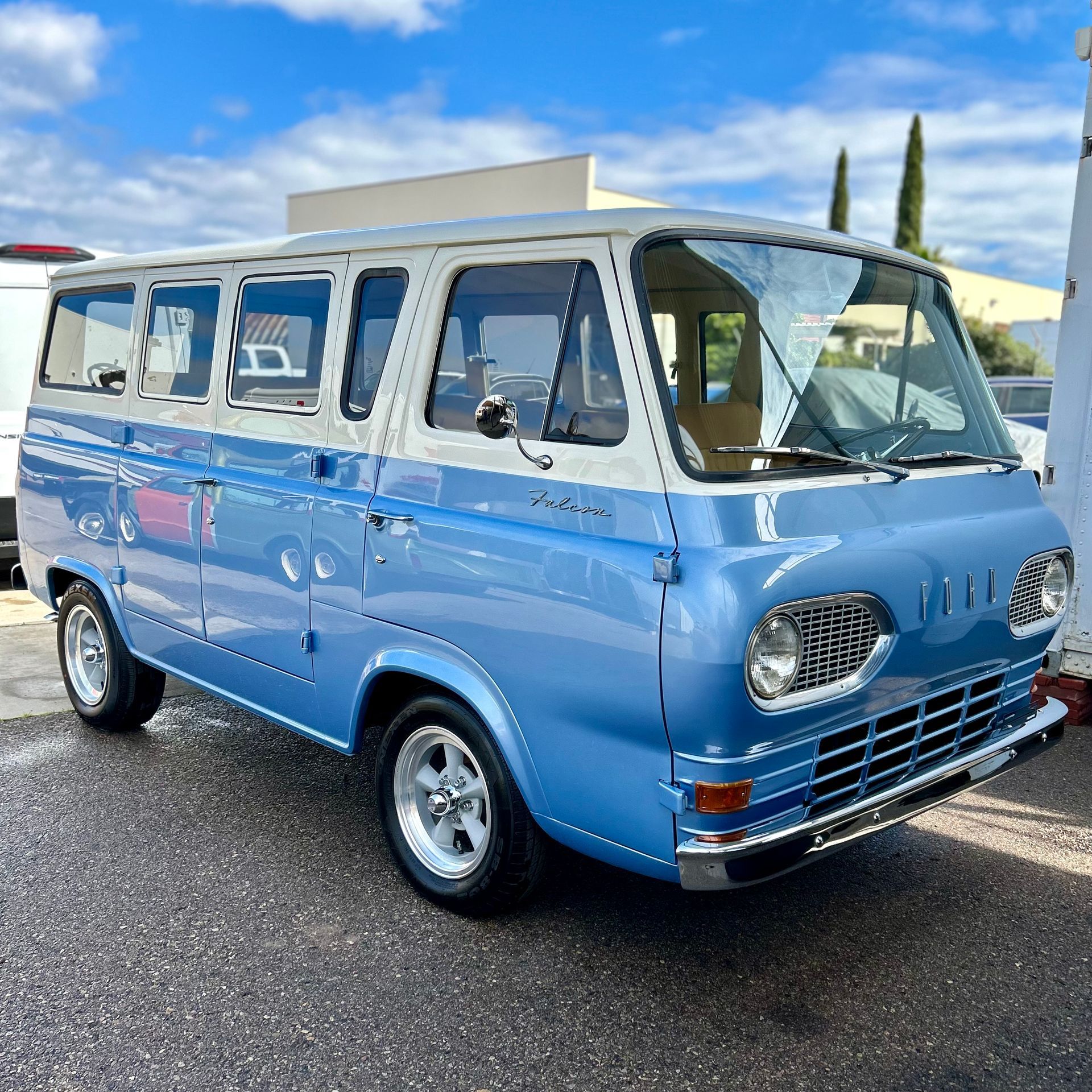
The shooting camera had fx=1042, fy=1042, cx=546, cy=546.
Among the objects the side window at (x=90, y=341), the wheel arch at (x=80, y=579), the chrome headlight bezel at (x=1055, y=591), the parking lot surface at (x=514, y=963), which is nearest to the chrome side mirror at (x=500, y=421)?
the parking lot surface at (x=514, y=963)

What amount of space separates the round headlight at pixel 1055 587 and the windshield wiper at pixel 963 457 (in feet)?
1.18

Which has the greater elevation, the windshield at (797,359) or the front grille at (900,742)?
the windshield at (797,359)

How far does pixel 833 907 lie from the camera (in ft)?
11.9

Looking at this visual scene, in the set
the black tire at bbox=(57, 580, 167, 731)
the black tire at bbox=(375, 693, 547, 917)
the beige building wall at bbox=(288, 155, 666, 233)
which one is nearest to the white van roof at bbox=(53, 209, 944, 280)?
the black tire at bbox=(375, 693, 547, 917)

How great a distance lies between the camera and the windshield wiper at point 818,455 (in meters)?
2.94

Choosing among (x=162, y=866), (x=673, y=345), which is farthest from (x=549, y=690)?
(x=162, y=866)

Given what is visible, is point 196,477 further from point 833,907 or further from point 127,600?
point 833,907

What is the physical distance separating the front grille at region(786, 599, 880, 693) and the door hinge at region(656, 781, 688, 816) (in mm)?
393

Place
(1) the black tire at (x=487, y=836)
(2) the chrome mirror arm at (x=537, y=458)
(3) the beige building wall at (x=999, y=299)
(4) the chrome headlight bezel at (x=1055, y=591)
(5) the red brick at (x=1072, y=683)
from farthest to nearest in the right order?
1. (3) the beige building wall at (x=999, y=299)
2. (5) the red brick at (x=1072, y=683)
3. (4) the chrome headlight bezel at (x=1055, y=591)
4. (1) the black tire at (x=487, y=836)
5. (2) the chrome mirror arm at (x=537, y=458)

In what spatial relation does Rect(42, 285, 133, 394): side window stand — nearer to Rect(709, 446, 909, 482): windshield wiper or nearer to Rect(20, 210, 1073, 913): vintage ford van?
Rect(20, 210, 1073, 913): vintage ford van

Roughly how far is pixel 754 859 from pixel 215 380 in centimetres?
287

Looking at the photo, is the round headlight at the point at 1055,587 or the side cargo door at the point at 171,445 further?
the side cargo door at the point at 171,445

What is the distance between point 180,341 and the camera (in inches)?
178

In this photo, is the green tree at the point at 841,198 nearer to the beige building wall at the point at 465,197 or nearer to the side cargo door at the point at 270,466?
the beige building wall at the point at 465,197
